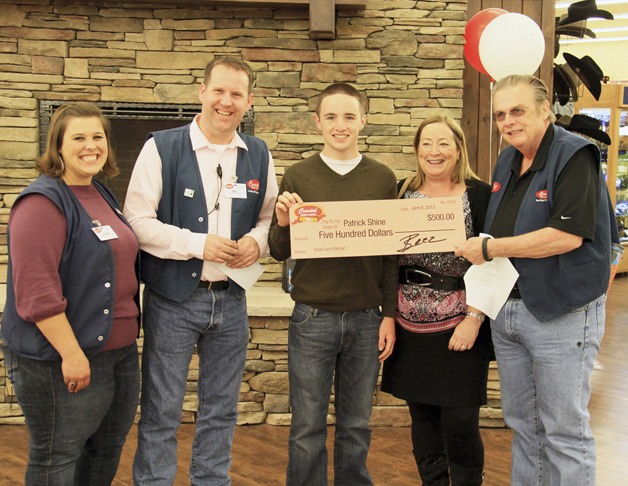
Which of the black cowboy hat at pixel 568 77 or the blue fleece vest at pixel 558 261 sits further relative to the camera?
the black cowboy hat at pixel 568 77

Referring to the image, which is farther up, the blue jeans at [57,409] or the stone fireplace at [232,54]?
the stone fireplace at [232,54]

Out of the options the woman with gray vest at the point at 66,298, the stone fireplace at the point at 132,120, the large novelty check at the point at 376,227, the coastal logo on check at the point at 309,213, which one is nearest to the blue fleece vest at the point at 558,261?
the large novelty check at the point at 376,227

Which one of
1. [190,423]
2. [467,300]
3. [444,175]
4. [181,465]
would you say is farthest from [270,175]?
[190,423]

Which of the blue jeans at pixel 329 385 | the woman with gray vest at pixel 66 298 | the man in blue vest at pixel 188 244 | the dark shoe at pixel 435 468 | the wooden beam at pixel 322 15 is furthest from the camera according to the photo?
the wooden beam at pixel 322 15

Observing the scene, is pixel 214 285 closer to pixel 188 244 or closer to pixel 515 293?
pixel 188 244

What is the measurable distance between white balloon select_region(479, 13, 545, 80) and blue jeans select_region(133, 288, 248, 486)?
2095 millimetres

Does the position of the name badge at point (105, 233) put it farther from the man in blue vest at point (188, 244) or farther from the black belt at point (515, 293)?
the black belt at point (515, 293)

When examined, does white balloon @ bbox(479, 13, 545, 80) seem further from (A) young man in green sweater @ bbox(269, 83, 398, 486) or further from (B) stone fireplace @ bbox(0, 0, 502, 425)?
(A) young man in green sweater @ bbox(269, 83, 398, 486)

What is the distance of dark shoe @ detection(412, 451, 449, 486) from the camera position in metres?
2.36

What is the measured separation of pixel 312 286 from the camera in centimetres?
222

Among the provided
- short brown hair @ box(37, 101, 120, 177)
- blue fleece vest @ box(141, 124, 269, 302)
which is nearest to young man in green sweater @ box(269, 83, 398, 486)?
blue fleece vest @ box(141, 124, 269, 302)

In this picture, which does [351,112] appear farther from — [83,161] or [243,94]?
[83,161]

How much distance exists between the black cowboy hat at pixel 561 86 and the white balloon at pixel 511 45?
4.75 feet

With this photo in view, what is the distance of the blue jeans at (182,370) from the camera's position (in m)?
2.14
